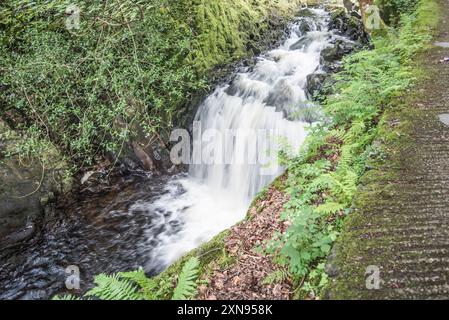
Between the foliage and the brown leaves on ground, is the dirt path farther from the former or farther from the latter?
the foliage

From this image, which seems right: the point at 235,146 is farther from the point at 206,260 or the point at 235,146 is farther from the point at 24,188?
the point at 206,260

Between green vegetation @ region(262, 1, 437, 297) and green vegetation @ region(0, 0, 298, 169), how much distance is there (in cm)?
344

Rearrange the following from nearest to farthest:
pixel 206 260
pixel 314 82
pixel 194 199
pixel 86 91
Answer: pixel 206 260 < pixel 86 91 < pixel 314 82 < pixel 194 199

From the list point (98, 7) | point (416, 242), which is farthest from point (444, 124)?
point (98, 7)

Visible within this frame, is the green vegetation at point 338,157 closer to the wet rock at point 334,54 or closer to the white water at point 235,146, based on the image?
the wet rock at point 334,54

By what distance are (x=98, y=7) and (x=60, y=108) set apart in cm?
242

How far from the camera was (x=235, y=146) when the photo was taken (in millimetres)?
8844

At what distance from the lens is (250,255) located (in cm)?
344

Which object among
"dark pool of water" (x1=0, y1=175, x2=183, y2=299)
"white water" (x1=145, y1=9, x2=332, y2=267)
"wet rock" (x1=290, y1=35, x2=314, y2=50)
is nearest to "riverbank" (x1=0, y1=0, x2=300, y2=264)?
"dark pool of water" (x1=0, y1=175, x2=183, y2=299)

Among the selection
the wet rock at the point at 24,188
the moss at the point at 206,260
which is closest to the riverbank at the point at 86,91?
the wet rock at the point at 24,188

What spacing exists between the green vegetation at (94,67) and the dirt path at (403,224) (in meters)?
4.55

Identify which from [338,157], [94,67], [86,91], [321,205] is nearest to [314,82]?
[338,157]

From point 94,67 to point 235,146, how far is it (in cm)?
389

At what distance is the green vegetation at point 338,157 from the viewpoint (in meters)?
2.83
